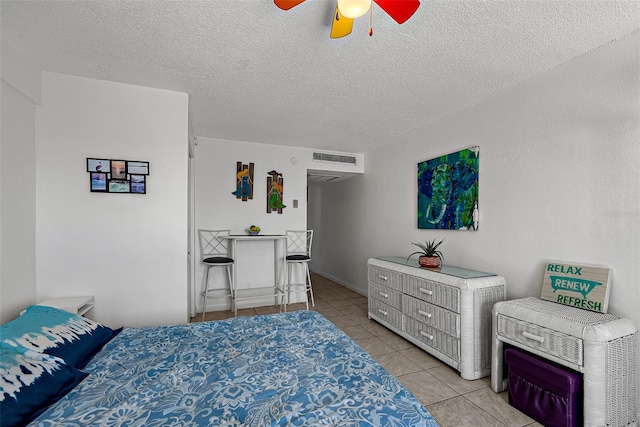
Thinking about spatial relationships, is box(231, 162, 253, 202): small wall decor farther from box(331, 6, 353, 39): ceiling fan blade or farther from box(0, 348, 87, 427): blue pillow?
box(0, 348, 87, 427): blue pillow

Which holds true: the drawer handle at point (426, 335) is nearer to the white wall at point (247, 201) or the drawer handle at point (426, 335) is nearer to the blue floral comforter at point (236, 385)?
the blue floral comforter at point (236, 385)

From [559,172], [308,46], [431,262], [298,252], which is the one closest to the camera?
[308,46]

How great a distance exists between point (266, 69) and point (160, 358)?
2.16 m

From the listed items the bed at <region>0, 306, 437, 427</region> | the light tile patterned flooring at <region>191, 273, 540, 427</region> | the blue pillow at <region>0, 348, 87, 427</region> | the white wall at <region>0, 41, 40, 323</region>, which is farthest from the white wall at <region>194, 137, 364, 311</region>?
the blue pillow at <region>0, 348, 87, 427</region>

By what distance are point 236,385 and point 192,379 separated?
0.23 metres

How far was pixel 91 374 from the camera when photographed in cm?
137

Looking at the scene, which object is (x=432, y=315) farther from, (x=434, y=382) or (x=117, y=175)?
(x=117, y=175)

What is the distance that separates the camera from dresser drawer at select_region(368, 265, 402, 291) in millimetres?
3191

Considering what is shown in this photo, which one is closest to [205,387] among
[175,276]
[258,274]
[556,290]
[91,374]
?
[91,374]

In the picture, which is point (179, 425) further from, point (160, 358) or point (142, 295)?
point (142, 295)

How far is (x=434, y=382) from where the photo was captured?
2.32 metres

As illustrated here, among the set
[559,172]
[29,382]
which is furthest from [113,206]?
[559,172]

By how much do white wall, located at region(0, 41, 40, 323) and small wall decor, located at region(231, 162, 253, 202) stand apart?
7.39 ft

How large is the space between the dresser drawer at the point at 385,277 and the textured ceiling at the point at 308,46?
189 cm
